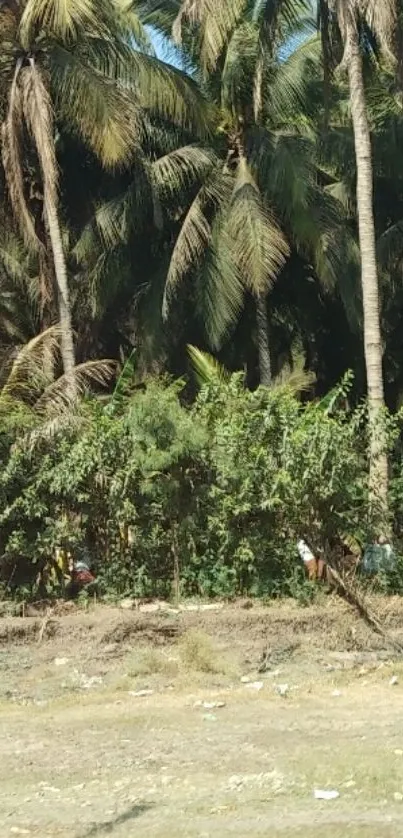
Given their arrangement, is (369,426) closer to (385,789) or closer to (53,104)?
(385,789)

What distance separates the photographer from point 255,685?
36.9 feet

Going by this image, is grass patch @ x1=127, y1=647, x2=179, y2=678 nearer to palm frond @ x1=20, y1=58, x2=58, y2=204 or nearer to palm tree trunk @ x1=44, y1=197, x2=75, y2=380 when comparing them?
palm tree trunk @ x1=44, y1=197, x2=75, y2=380

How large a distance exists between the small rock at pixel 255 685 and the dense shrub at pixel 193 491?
5.51ft

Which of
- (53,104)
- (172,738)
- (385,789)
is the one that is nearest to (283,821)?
(385,789)

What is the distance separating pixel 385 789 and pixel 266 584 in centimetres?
605

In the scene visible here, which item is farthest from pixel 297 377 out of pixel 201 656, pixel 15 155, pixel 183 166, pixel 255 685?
pixel 255 685

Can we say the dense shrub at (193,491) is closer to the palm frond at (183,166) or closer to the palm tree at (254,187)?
the palm tree at (254,187)

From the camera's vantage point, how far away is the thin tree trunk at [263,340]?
21.3 m

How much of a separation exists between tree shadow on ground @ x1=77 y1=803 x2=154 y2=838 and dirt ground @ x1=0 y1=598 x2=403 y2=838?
2cm

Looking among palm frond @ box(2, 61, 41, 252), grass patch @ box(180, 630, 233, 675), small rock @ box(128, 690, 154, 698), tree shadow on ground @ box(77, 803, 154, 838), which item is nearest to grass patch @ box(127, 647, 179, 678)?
grass patch @ box(180, 630, 233, 675)

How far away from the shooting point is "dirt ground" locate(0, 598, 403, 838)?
664 centimetres

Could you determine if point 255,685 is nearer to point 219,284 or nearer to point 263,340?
point 219,284

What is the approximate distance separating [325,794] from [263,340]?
15.1 metres

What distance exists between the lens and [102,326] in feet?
79.2
